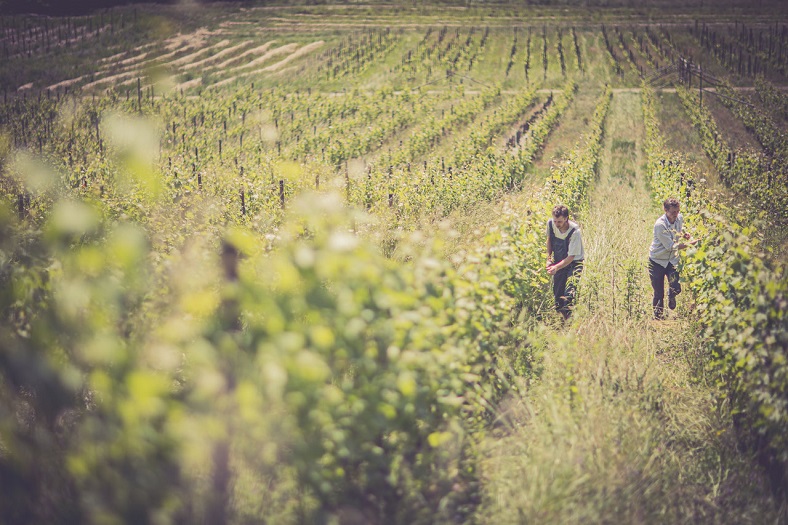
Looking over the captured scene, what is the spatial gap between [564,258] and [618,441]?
2662mm

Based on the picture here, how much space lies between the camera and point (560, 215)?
5.85m

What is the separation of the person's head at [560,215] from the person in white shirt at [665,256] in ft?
4.44

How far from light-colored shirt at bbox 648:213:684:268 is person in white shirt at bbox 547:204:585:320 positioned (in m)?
1.03

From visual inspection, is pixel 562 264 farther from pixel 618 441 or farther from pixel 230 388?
pixel 230 388

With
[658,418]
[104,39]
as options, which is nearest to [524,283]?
[658,418]

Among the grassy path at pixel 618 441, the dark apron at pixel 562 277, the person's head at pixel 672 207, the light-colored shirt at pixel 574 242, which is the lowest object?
the grassy path at pixel 618 441

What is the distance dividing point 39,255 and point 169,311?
3.39 ft

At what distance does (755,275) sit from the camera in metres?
4.40

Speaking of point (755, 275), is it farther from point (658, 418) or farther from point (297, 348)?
point (297, 348)

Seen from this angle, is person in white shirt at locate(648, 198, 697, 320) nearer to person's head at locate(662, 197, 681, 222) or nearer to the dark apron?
person's head at locate(662, 197, 681, 222)

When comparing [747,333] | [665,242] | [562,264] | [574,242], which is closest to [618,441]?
[747,333]

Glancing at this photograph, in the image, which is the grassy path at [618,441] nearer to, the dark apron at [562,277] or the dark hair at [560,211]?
the dark apron at [562,277]

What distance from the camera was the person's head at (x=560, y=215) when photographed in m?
5.82

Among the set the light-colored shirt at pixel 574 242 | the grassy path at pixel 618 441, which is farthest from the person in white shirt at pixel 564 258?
the grassy path at pixel 618 441
